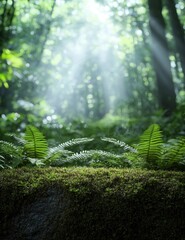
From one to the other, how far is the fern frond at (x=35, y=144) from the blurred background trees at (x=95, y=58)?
4.23 meters

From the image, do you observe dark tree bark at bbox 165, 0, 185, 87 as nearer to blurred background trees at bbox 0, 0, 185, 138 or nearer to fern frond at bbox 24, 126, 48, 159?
blurred background trees at bbox 0, 0, 185, 138

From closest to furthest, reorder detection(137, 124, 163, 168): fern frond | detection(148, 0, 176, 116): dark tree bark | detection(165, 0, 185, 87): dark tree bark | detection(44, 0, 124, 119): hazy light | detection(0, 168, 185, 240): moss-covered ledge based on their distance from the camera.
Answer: detection(0, 168, 185, 240): moss-covered ledge
detection(137, 124, 163, 168): fern frond
detection(148, 0, 176, 116): dark tree bark
detection(165, 0, 185, 87): dark tree bark
detection(44, 0, 124, 119): hazy light

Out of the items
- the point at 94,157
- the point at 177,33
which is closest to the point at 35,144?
the point at 94,157

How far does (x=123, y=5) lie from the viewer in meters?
21.5

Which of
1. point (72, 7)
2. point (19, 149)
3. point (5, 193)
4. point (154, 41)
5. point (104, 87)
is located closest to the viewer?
point (5, 193)

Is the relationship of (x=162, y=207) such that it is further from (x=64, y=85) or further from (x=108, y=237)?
(x=64, y=85)

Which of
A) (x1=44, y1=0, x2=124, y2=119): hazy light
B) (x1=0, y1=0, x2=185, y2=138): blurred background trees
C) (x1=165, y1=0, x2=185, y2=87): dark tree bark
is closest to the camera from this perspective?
(x1=0, y1=0, x2=185, y2=138): blurred background trees

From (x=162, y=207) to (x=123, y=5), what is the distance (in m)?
20.7

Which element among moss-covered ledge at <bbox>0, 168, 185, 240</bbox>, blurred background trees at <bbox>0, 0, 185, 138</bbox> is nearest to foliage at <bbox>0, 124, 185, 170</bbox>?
moss-covered ledge at <bbox>0, 168, 185, 240</bbox>

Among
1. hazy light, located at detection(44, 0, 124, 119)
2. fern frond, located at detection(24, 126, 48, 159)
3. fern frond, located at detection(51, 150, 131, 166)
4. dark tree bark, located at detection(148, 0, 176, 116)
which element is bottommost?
fern frond, located at detection(51, 150, 131, 166)

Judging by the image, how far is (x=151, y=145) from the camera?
401 cm

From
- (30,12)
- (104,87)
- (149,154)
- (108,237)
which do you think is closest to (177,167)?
(149,154)

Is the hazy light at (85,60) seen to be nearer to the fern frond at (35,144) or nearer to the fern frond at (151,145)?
the fern frond at (35,144)

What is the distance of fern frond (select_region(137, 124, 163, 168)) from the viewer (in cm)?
400
